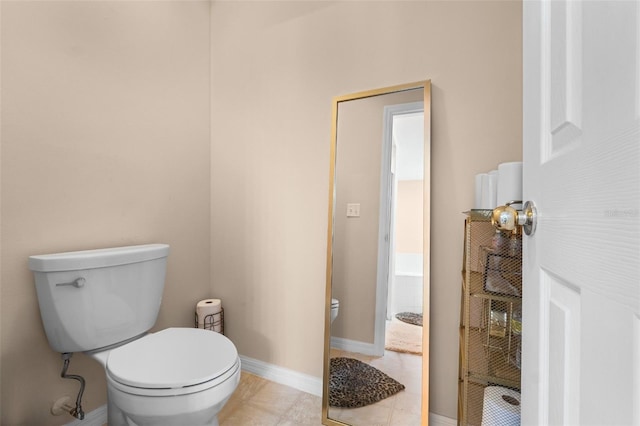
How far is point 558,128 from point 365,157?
1.11 m

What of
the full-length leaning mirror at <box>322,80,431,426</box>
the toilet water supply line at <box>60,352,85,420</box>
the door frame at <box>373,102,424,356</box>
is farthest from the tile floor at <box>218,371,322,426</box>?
the toilet water supply line at <box>60,352,85,420</box>

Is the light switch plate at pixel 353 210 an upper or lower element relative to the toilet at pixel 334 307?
upper

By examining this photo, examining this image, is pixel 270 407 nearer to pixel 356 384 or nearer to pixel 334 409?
pixel 334 409

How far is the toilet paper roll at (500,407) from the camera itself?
0.98m

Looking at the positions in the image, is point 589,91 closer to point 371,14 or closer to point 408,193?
point 408,193

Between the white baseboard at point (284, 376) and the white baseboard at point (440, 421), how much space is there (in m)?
0.56

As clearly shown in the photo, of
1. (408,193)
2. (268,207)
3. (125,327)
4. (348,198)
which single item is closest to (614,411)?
(408,193)

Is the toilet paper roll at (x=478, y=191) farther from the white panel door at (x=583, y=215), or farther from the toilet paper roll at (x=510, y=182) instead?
the white panel door at (x=583, y=215)

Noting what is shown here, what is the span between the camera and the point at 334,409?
1.52 m

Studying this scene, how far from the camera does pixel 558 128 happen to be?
0.45m

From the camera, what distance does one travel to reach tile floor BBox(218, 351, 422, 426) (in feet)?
4.59

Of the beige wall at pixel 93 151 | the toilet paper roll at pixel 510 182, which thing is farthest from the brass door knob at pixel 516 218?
the beige wall at pixel 93 151

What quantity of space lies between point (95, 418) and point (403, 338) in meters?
1.44

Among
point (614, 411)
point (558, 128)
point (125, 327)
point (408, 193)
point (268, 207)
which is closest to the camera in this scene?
point (614, 411)
